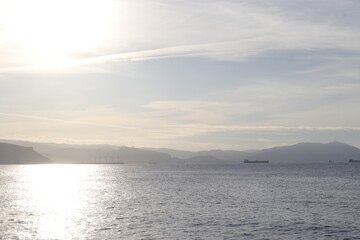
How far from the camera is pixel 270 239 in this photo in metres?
60.7

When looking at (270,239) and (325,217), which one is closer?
(270,239)

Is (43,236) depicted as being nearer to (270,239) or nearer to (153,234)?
(153,234)

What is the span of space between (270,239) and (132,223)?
24577 mm

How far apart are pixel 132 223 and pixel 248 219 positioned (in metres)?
20.9

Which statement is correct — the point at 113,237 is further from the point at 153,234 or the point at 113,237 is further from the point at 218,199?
the point at 218,199

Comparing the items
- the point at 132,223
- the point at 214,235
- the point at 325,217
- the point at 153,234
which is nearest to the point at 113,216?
the point at 132,223

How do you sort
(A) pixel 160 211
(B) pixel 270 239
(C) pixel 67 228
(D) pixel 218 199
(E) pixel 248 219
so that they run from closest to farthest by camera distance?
(B) pixel 270 239 → (C) pixel 67 228 → (E) pixel 248 219 → (A) pixel 160 211 → (D) pixel 218 199

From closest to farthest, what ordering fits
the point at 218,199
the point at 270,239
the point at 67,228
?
1. the point at 270,239
2. the point at 67,228
3. the point at 218,199

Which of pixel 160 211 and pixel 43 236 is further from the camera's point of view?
pixel 160 211

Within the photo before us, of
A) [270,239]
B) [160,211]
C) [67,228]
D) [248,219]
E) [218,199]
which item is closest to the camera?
[270,239]

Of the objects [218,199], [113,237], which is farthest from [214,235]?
[218,199]

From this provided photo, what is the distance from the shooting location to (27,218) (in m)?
80.5

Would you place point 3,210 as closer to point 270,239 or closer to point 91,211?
point 91,211

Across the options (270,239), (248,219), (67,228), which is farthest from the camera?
(248,219)
